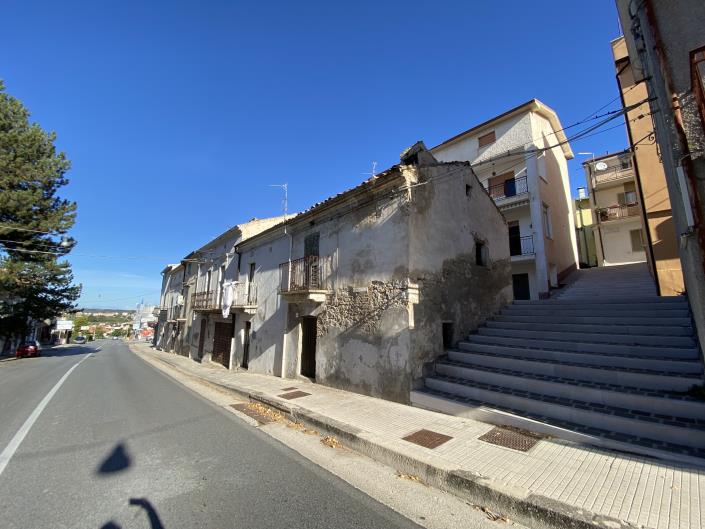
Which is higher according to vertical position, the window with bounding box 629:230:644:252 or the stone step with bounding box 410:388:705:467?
the window with bounding box 629:230:644:252

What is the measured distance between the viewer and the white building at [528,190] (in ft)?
52.0

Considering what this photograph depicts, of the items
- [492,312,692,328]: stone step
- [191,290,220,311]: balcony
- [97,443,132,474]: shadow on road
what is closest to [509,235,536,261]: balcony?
[492,312,692,328]: stone step

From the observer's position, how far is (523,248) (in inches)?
641

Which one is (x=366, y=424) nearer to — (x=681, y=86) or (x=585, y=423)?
(x=585, y=423)

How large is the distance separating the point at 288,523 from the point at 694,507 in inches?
145

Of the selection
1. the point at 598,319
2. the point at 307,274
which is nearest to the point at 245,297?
the point at 307,274

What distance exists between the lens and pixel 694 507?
285 cm

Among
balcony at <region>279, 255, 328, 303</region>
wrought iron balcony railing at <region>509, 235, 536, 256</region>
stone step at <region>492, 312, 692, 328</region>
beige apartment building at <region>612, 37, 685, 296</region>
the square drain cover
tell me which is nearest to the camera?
the square drain cover

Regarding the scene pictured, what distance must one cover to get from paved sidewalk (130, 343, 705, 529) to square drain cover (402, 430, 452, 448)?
0.33 feet

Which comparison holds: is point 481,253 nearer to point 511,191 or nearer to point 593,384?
point 593,384

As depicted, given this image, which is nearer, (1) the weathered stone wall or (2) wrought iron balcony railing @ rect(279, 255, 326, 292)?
(1) the weathered stone wall

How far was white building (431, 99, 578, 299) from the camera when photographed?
1585 cm

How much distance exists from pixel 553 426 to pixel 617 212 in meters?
21.5

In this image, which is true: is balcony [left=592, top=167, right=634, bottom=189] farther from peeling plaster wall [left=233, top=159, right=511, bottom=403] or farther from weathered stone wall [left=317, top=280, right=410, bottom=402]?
weathered stone wall [left=317, top=280, right=410, bottom=402]
